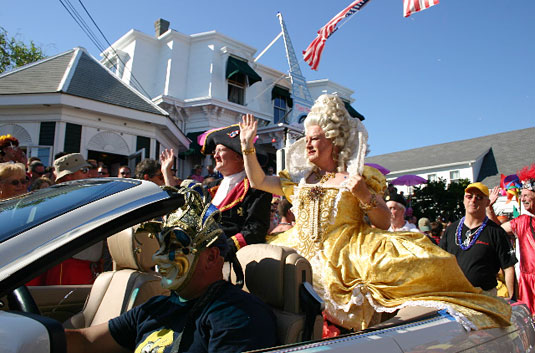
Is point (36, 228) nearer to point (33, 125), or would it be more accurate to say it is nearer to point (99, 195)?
point (99, 195)

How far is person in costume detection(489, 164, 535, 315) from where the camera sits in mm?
4859

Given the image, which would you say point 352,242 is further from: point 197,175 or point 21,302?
point 197,175

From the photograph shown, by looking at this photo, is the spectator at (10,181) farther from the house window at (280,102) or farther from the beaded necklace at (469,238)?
the house window at (280,102)

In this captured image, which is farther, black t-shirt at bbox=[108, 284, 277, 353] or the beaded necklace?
the beaded necklace

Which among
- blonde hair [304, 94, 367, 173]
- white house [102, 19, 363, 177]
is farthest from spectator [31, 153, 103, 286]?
white house [102, 19, 363, 177]

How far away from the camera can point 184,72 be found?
18.6 meters

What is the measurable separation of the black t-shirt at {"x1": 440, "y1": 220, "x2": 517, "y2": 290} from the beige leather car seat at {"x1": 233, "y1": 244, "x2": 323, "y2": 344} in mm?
2944

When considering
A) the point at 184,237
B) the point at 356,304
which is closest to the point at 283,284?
the point at 184,237

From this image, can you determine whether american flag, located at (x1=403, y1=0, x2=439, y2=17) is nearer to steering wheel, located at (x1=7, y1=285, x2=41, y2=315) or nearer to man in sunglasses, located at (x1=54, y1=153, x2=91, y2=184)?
man in sunglasses, located at (x1=54, y1=153, x2=91, y2=184)

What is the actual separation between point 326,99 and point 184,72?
16.5 meters

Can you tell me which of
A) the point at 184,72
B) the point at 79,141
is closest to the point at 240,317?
the point at 79,141

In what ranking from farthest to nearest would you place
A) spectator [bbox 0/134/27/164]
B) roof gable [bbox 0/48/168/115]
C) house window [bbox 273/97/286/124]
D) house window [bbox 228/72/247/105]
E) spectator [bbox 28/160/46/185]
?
1. house window [bbox 273/97/286/124]
2. house window [bbox 228/72/247/105]
3. roof gable [bbox 0/48/168/115]
4. spectator [bbox 28/160/46/185]
5. spectator [bbox 0/134/27/164]

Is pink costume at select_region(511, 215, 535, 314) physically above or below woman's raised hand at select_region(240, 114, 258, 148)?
below

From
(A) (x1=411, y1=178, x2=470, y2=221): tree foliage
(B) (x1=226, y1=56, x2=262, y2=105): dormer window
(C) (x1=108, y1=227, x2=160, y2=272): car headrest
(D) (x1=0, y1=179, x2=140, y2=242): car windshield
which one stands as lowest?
(C) (x1=108, y1=227, x2=160, y2=272): car headrest
